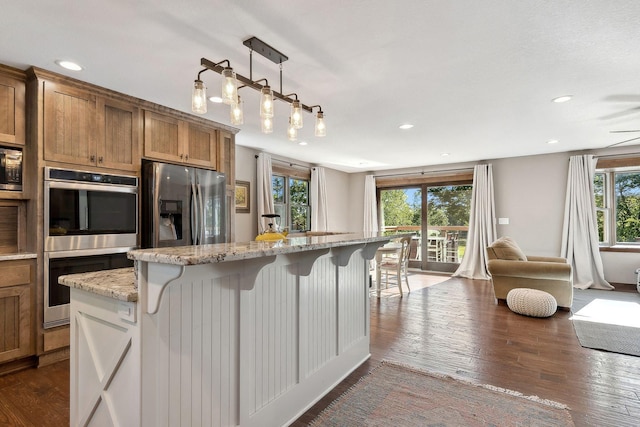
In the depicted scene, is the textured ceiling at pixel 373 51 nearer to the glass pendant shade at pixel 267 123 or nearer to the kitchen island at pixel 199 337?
the glass pendant shade at pixel 267 123

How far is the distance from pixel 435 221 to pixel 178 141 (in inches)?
219

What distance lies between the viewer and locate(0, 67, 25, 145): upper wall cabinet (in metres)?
2.49

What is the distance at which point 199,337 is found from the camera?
1422 millimetres

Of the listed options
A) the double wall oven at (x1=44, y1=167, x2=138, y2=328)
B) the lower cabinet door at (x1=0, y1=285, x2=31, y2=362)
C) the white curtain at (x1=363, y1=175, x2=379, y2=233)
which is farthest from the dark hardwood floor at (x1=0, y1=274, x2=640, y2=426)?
the white curtain at (x1=363, y1=175, x2=379, y2=233)

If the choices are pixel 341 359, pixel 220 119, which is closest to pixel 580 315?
pixel 341 359

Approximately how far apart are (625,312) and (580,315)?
63 centimetres

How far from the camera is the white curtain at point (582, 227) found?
5465 millimetres

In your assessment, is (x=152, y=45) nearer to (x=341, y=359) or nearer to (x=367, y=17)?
(x=367, y=17)

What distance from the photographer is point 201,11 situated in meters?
1.82

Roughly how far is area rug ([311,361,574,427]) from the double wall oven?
2.29 meters

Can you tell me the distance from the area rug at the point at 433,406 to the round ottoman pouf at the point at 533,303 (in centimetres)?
216

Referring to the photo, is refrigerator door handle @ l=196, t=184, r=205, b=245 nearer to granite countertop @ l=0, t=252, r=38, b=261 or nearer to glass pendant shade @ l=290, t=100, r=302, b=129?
granite countertop @ l=0, t=252, r=38, b=261

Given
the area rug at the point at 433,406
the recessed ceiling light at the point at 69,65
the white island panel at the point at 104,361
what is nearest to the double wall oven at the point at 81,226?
the recessed ceiling light at the point at 69,65

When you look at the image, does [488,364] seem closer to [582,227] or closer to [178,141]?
[178,141]
